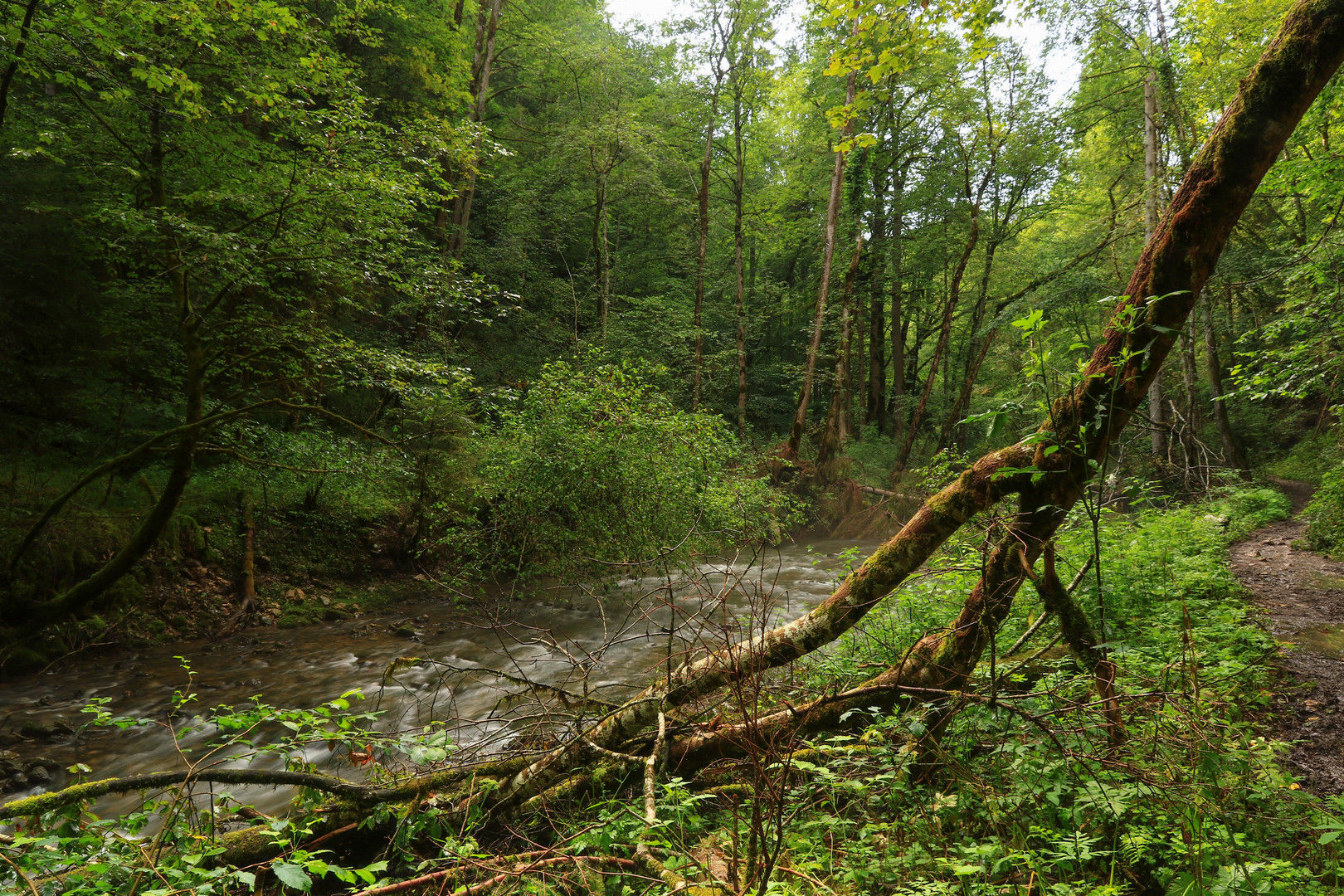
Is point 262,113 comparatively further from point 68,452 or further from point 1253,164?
point 1253,164

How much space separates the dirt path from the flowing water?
9.34 ft

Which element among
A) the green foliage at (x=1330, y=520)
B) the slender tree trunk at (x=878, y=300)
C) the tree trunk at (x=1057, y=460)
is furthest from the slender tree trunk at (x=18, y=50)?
the slender tree trunk at (x=878, y=300)

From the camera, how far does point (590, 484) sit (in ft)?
30.5

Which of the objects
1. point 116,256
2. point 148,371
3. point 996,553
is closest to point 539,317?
point 148,371

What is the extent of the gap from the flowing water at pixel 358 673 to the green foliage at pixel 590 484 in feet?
3.67

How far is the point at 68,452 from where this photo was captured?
9.38 metres

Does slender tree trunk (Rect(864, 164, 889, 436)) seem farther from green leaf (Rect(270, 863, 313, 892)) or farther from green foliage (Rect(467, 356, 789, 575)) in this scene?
green leaf (Rect(270, 863, 313, 892))

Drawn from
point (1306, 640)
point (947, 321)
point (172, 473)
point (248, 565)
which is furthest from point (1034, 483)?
point (947, 321)

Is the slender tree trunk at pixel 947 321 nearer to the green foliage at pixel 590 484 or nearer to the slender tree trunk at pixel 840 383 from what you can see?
the slender tree trunk at pixel 840 383

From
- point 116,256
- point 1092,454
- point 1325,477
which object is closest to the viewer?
point 1092,454

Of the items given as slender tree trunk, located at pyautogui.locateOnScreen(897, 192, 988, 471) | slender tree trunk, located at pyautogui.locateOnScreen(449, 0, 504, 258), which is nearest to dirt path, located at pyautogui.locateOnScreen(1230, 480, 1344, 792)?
slender tree trunk, located at pyautogui.locateOnScreen(897, 192, 988, 471)

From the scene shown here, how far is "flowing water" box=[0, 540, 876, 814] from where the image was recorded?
5.53 meters

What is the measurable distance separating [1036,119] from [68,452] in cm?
2232

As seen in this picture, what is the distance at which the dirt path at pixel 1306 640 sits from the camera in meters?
3.18
